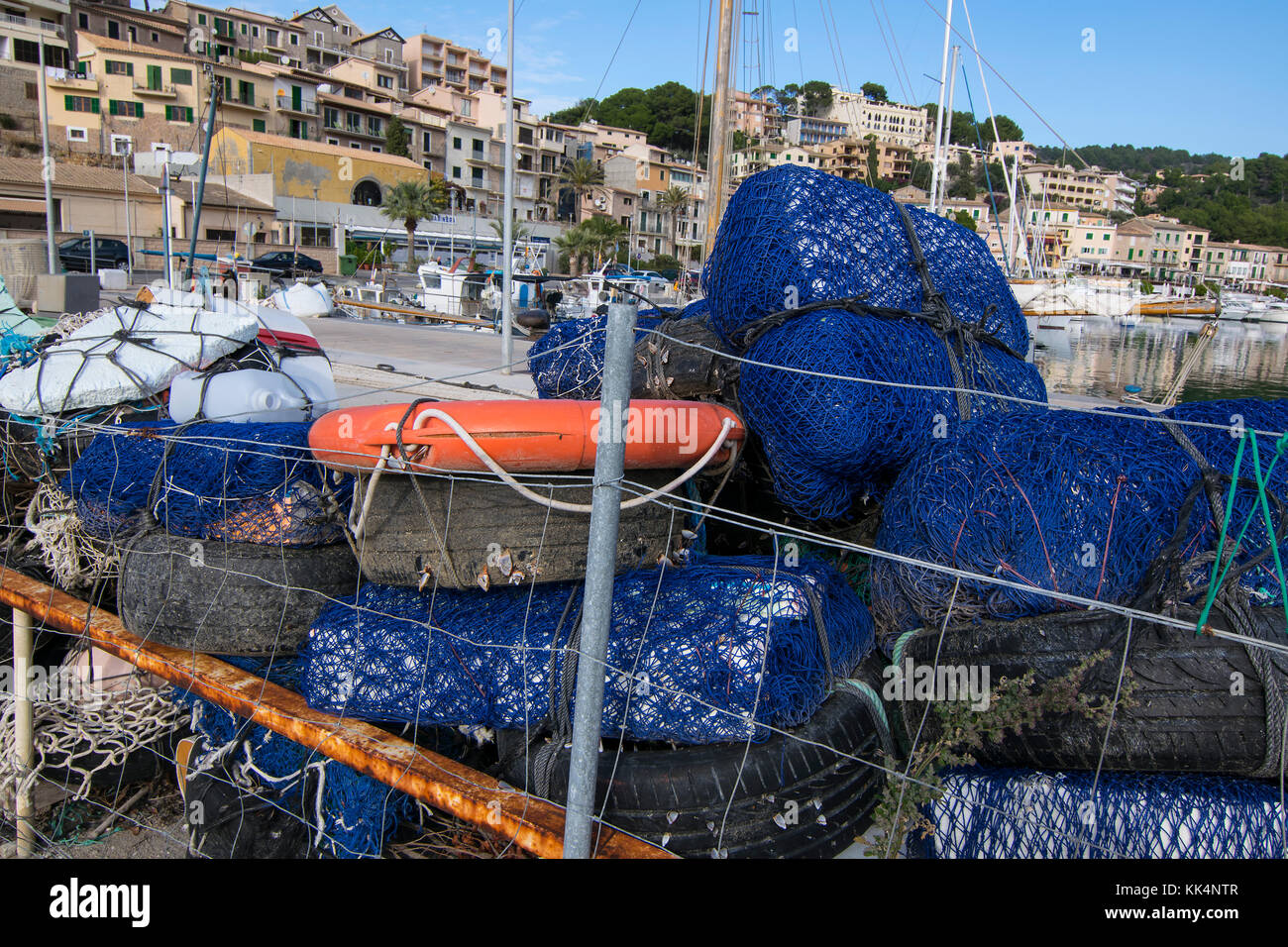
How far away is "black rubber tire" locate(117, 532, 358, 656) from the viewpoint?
349cm

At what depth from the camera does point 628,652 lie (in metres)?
2.79

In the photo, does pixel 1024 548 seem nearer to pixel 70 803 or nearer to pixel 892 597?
pixel 892 597

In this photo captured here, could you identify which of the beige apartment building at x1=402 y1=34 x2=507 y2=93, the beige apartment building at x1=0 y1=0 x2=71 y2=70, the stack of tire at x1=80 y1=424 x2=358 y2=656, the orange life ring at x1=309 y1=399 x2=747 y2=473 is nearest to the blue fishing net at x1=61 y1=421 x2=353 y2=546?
the stack of tire at x1=80 y1=424 x2=358 y2=656

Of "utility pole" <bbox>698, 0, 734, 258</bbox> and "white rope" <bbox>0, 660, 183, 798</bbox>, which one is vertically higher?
"utility pole" <bbox>698, 0, 734, 258</bbox>

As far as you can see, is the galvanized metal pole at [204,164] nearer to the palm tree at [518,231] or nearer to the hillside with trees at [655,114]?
the palm tree at [518,231]

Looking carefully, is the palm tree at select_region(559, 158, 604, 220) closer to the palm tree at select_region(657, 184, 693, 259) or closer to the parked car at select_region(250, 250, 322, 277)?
the palm tree at select_region(657, 184, 693, 259)

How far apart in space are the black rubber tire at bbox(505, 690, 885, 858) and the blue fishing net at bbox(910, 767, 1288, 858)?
29cm

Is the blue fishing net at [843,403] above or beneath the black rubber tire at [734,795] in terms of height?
above

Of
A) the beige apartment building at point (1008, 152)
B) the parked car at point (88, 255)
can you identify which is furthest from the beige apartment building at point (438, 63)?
the parked car at point (88, 255)

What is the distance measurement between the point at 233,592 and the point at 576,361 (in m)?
2.14

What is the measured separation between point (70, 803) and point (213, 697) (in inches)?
66.2

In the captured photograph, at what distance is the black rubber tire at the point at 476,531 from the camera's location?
10.1 feet

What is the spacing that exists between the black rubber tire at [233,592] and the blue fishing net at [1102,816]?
240 centimetres
